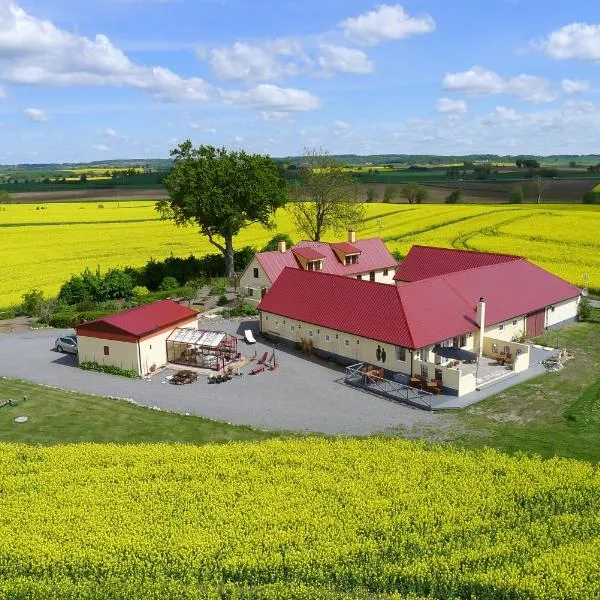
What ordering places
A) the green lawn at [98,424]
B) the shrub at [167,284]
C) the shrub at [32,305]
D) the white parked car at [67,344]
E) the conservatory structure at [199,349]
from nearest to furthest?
the green lawn at [98,424] → the conservatory structure at [199,349] → the white parked car at [67,344] → the shrub at [32,305] → the shrub at [167,284]

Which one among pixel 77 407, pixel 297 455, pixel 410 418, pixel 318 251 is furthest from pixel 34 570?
pixel 318 251

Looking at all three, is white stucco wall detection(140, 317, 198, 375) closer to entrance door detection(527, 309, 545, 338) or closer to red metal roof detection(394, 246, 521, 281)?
red metal roof detection(394, 246, 521, 281)

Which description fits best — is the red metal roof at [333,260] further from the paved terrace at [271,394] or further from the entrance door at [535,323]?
the entrance door at [535,323]

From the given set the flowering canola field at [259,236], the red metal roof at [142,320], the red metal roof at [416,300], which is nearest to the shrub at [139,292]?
the flowering canola field at [259,236]

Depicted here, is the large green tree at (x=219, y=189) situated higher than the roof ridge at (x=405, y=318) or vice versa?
the large green tree at (x=219, y=189)

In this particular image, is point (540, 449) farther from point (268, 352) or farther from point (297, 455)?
point (268, 352)

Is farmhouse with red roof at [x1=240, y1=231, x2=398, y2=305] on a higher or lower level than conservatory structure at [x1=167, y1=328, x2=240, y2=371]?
higher

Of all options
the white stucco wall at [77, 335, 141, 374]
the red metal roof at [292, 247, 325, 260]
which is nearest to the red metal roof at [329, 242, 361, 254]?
the red metal roof at [292, 247, 325, 260]
